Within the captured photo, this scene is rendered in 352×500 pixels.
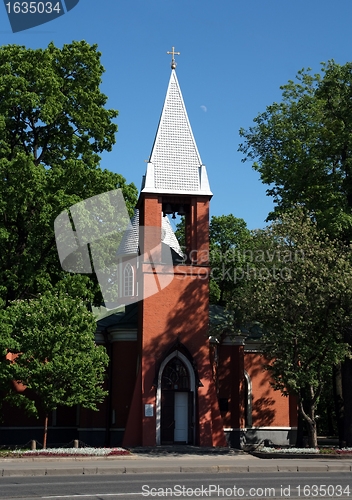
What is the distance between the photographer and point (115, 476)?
15961 millimetres

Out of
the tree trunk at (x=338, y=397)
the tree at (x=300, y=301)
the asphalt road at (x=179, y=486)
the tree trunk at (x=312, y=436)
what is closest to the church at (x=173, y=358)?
the tree at (x=300, y=301)

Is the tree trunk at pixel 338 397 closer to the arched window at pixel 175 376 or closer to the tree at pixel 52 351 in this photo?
the arched window at pixel 175 376

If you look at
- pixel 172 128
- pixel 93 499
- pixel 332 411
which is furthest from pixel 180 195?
pixel 332 411

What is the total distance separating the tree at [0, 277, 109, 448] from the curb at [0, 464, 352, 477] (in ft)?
20.3

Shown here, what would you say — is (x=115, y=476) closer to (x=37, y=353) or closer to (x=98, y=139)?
(x=37, y=353)

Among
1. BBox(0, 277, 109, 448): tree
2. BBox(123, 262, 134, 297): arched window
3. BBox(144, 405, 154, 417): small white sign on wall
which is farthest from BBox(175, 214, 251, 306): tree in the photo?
BBox(0, 277, 109, 448): tree

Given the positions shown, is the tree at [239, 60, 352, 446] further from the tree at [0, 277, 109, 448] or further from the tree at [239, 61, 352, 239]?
the tree at [0, 277, 109, 448]

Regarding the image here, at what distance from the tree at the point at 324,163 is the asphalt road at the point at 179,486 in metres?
Result: 10.9

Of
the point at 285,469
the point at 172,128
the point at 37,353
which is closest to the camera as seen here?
the point at 285,469

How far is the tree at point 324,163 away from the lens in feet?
83.5

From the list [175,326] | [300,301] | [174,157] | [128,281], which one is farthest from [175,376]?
[174,157]

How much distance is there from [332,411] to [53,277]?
2679 centimetres

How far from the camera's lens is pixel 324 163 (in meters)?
27.2

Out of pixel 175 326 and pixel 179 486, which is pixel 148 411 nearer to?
pixel 175 326
